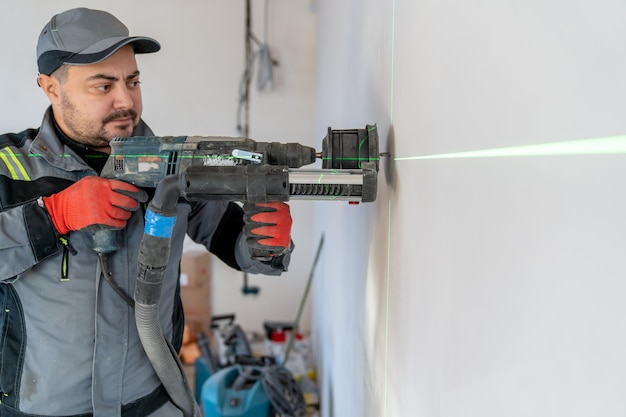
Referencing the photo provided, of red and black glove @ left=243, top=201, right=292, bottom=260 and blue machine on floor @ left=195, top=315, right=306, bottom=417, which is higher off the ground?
red and black glove @ left=243, top=201, right=292, bottom=260

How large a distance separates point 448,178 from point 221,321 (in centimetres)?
349

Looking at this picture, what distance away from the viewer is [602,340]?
31cm

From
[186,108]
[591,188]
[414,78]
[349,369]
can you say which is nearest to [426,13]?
[414,78]

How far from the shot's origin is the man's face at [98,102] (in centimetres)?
129

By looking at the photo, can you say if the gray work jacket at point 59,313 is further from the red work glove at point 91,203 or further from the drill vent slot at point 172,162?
the drill vent slot at point 172,162

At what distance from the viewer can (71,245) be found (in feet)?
4.05

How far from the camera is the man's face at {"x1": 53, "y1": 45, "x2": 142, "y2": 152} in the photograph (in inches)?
50.6

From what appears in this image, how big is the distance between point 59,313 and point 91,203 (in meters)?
0.31

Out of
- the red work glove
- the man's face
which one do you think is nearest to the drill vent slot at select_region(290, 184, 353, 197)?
the red work glove

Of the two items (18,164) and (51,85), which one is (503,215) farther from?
(51,85)

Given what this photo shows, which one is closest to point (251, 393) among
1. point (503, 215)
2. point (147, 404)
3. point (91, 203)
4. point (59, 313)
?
point (147, 404)

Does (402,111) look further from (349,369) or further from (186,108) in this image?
(186,108)

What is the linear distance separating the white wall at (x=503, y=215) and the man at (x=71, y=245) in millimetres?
572

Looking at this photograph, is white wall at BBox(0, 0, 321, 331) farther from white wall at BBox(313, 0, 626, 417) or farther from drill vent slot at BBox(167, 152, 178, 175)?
white wall at BBox(313, 0, 626, 417)
